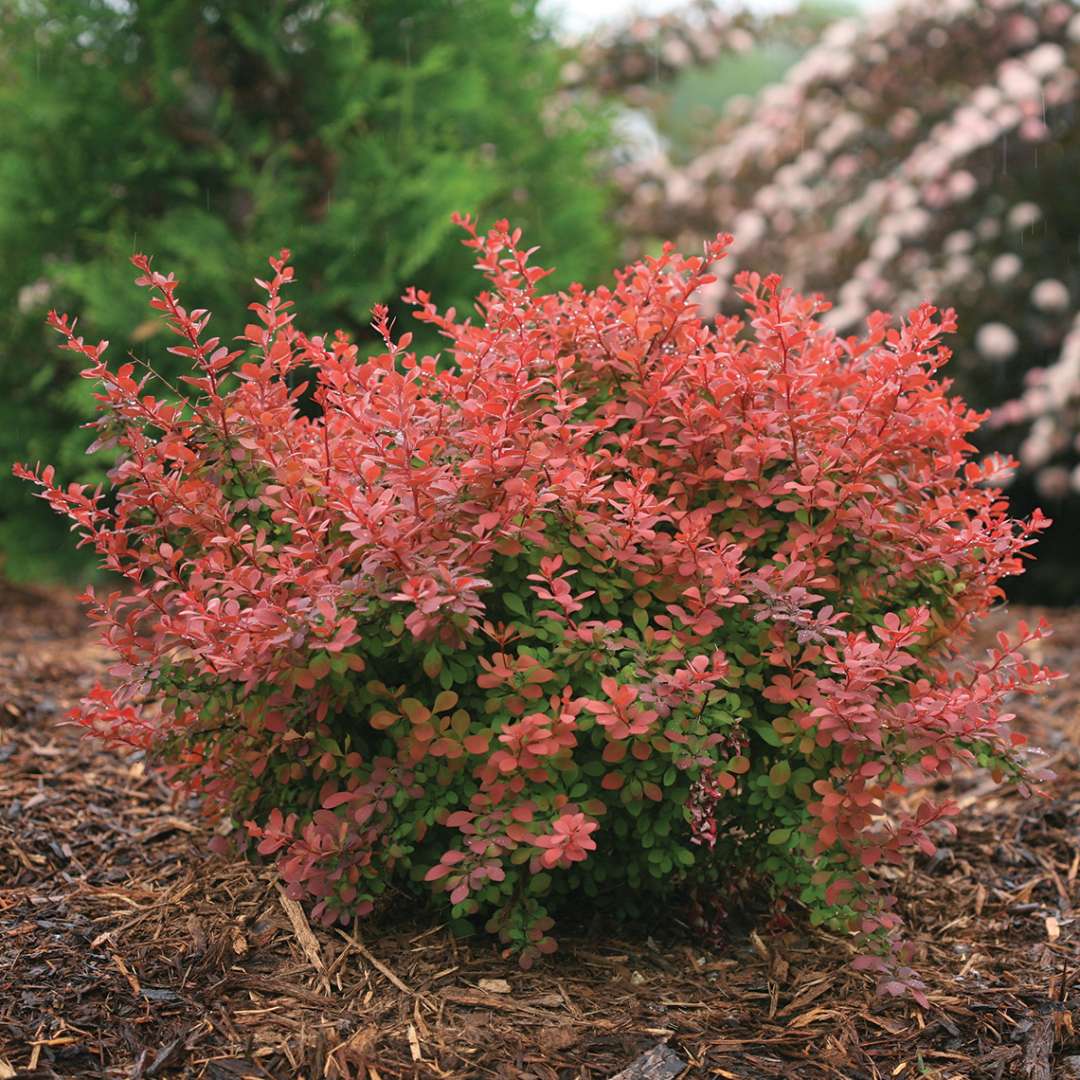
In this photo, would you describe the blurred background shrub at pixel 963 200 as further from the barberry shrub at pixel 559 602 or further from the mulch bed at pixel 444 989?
the mulch bed at pixel 444 989

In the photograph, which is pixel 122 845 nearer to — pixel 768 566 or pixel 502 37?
pixel 768 566

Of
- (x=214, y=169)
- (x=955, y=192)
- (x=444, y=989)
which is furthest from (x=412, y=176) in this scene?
(x=444, y=989)

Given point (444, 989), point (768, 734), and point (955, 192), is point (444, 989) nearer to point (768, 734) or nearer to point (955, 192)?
point (768, 734)

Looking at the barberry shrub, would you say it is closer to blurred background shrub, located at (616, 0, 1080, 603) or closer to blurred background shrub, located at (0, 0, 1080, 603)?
blurred background shrub, located at (0, 0, 1080, 603)

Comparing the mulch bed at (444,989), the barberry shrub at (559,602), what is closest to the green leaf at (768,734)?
the barberry shrub at (559,602)

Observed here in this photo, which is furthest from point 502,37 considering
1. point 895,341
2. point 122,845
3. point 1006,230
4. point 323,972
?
point 323,972

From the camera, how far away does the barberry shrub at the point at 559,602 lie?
202 cm

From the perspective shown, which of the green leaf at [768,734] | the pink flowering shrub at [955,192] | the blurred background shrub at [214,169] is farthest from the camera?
the pink flowering shrub at [955,192]

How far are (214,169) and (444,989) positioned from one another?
4.32 metres

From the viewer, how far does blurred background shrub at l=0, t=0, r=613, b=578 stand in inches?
194

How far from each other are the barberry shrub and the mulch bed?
0.13 metres

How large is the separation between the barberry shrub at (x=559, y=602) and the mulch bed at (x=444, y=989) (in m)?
0.13

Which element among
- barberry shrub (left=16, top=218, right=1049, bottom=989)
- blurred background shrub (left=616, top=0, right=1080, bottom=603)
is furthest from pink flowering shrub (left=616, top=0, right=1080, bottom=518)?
barberry shrub (left=16, top=218, right=1049, bottom=989)

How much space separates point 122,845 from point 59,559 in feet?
10.5
